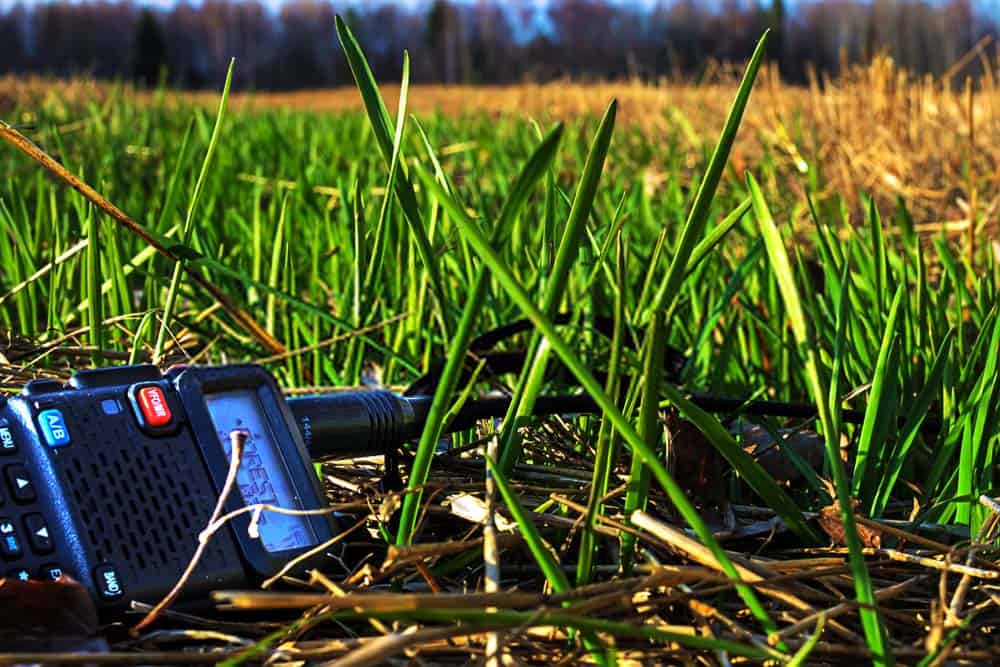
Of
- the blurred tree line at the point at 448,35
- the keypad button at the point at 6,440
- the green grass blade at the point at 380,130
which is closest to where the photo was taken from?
the keypad button at the point at 6,440

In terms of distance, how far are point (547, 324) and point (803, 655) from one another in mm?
196

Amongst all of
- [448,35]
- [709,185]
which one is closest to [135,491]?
[709,185]

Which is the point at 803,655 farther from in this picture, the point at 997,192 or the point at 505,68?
the point at 505,68

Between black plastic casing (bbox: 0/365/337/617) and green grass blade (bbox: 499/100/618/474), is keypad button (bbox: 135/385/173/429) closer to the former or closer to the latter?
black plastic casing (bbox: 0/365/337/617)

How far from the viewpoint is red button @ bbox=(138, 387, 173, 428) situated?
2.15 ft

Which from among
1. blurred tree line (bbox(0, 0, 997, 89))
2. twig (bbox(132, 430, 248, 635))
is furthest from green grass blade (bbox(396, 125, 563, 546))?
blurred tree line (bbox(0, 0, 997, 89))

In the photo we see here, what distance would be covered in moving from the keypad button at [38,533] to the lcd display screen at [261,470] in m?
0.11

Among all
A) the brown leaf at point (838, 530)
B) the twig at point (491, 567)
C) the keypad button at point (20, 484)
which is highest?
the keypad button at point (20, 484)

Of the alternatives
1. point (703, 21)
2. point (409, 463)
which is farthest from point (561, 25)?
point (409, 463)

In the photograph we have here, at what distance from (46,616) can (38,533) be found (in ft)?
0.18

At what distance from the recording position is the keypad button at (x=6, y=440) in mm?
622

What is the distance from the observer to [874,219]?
4.35 ft

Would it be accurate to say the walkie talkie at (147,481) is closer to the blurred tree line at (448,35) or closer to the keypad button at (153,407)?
the keypad button at (153,407)

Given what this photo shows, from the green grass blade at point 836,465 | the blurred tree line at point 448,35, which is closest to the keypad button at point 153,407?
the green grass blade at point 836,465
